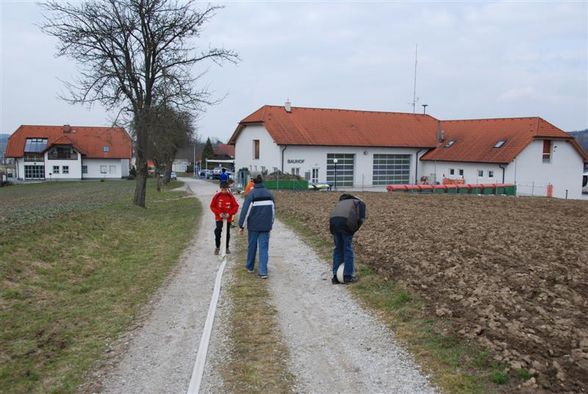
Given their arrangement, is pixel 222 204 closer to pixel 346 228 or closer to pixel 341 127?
pixel 346 228

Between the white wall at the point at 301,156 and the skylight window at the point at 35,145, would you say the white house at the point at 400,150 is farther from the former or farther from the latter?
the skylight window at the point at 35,145

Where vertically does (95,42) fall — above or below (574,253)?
above

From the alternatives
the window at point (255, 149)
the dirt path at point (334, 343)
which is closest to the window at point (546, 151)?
A: the window at point (255, 149)

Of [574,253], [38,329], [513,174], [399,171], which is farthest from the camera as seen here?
[399,171]

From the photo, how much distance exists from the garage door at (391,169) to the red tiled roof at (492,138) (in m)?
2.09

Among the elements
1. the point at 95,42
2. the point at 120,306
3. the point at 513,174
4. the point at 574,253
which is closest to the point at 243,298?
the point at 120,306

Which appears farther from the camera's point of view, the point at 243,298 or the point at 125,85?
the point at 125,85

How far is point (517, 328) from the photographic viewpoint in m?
5.80

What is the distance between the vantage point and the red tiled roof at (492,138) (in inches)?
1844

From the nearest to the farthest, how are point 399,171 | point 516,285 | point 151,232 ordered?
point 516,285, point 151,232, point 399,171

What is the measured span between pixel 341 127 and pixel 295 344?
1836 inches

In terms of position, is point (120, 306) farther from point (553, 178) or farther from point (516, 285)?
point (553, 178)

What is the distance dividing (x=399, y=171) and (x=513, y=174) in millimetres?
11201

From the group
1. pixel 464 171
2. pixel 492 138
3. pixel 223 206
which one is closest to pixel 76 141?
pixel 464 171
